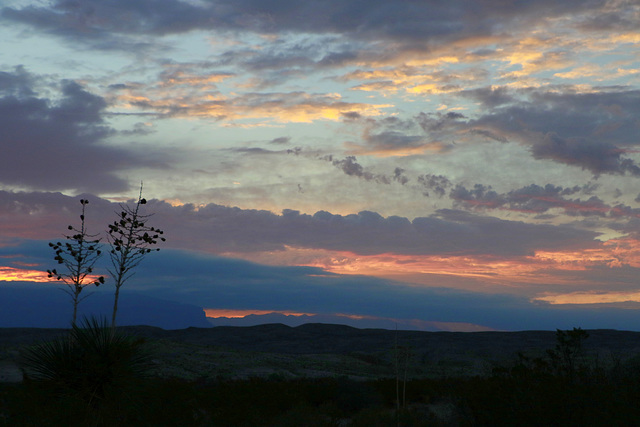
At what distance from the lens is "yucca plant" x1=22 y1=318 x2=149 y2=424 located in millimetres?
12930

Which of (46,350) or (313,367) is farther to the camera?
(313,367)

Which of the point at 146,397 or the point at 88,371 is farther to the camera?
the point at 146,397

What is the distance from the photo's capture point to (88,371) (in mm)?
12961

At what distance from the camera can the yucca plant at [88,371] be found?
509 inches

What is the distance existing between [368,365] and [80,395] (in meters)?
42.6

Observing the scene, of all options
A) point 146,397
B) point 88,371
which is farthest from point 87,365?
point 146,397

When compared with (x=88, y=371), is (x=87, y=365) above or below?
above

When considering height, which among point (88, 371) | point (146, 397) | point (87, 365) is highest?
point (87, 365)

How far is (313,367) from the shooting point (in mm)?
47250

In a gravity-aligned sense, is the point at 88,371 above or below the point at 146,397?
above

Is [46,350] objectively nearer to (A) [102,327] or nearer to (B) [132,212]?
(A) [102,327]

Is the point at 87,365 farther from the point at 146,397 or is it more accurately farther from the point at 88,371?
the point at 146,397

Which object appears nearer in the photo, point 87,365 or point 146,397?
point 87,365

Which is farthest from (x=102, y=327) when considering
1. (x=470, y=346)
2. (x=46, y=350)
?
(x=470, y=346)
